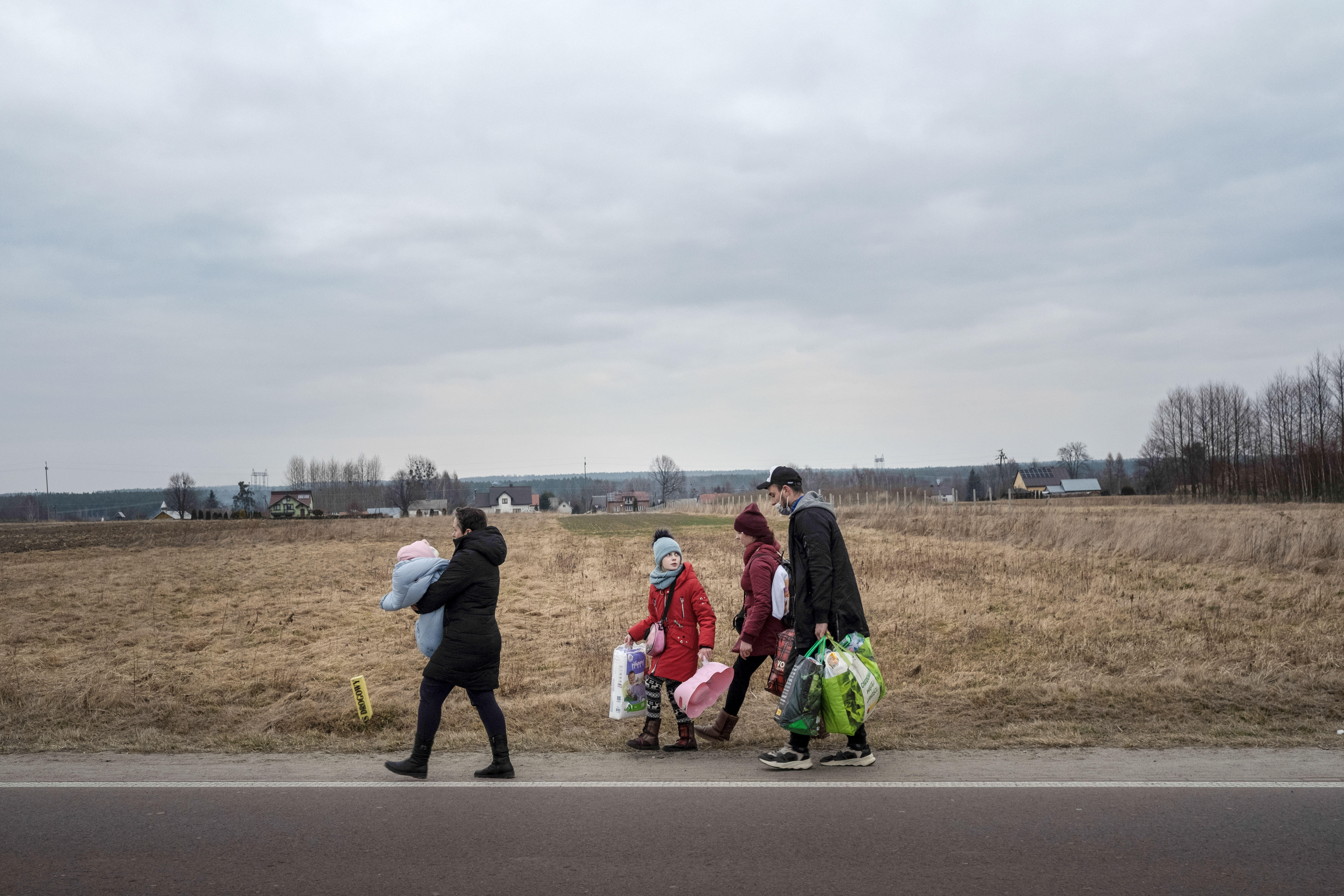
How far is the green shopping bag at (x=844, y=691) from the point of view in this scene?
241 inches

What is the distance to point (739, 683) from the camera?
22.9ft

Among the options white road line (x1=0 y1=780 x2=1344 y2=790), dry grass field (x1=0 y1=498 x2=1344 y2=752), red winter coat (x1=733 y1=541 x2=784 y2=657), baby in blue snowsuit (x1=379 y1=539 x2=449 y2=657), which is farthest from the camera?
dry grass field (x1=0 y1=498 x2=1344 y2=752)

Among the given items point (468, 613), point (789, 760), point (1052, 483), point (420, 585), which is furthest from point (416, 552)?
point (1052, 483)

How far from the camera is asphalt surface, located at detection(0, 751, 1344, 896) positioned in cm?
429

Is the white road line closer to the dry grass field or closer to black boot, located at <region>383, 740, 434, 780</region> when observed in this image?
black boot, located at <region>383, 740, 434, 780</region>

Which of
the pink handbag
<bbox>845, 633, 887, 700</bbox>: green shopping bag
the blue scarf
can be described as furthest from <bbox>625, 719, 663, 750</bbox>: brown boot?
<bbox>845, 633, 887, 700</bbox>: green shopping bag

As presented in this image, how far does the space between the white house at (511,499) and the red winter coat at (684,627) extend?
140 meters

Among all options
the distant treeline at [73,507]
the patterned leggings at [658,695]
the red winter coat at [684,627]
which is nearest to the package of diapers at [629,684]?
the patterned leggings at [658,695]

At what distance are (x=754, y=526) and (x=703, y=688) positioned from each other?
51.2 inches

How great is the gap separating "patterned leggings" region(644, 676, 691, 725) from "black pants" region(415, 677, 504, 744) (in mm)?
1236

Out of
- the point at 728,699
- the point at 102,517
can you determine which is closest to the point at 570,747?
the point at 728,699

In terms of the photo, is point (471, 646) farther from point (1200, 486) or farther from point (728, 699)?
point (1200, 486)

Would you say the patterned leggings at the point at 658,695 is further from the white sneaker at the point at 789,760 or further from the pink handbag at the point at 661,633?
the white sneaker at the point at 789,760

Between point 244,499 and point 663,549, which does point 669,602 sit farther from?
point 244,499
